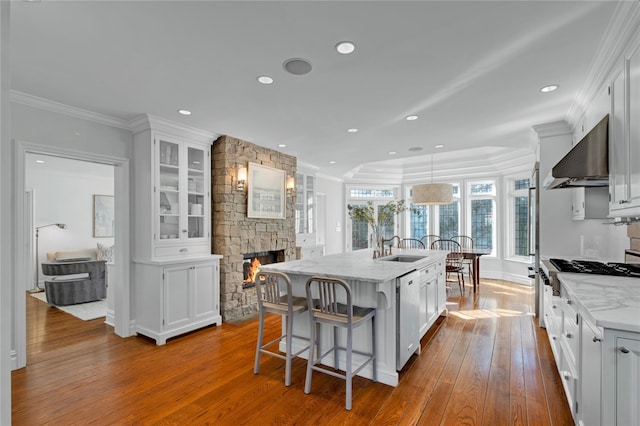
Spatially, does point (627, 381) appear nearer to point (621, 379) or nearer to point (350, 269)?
point (621, 379)

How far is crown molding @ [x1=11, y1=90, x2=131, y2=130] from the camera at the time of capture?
10.2 feet

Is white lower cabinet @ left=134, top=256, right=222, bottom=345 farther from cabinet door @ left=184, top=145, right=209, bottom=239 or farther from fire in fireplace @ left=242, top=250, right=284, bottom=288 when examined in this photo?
fire in fireplace @ left=242, top=250, right=284, bottom=288

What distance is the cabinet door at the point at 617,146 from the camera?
2.09 meters

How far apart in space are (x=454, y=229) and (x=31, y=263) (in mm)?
9341

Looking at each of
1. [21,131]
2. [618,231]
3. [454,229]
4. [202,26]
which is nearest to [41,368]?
[21,131]

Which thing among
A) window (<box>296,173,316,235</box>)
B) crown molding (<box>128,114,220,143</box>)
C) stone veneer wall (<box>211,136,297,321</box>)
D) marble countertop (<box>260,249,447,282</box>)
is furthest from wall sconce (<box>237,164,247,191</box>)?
marble countertop (<box>260,249,447,282</box>)

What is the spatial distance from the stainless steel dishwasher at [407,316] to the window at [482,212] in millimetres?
5018

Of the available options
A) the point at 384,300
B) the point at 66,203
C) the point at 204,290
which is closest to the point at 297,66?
the point at 384,300

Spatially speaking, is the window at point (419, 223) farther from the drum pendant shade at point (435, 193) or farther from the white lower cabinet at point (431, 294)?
the white lower cabinet at point (431, 294)

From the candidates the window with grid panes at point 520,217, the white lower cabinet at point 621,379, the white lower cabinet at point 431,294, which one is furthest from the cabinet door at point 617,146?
the window with grid panes at point 520,217

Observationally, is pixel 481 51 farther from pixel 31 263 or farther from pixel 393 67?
pixel 31 263

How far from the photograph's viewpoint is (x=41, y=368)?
3.04 metres

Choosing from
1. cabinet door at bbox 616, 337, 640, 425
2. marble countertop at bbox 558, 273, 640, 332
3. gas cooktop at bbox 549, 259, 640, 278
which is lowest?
cabinet door at bbox 616, 337, 640, 425

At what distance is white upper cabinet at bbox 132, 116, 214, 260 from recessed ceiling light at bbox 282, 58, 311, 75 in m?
2.07
